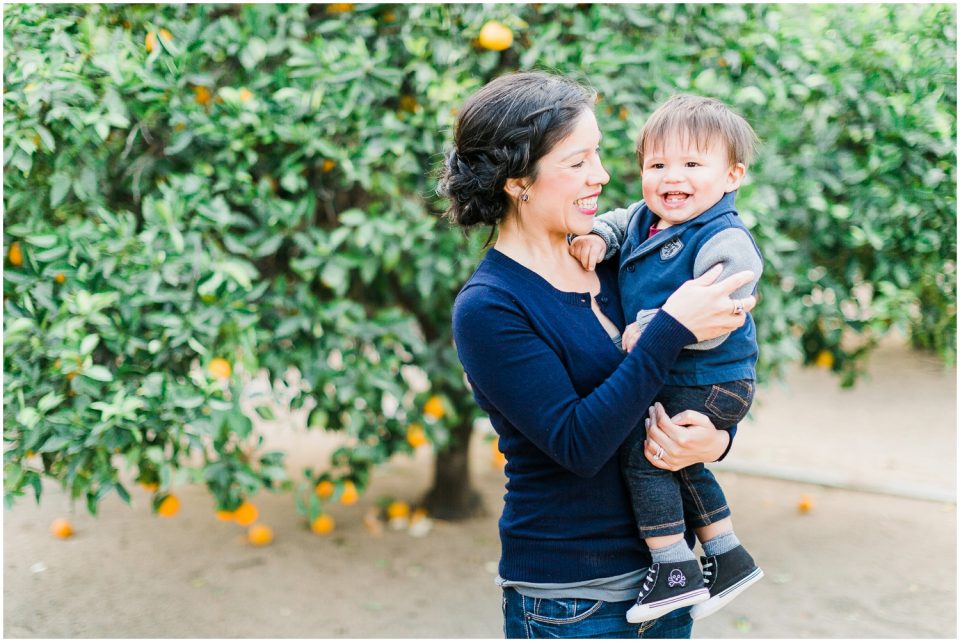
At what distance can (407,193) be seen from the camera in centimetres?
346

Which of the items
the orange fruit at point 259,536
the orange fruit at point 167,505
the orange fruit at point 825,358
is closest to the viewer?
the orange fruit at point 167,505

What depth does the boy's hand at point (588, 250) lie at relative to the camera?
1.92 m

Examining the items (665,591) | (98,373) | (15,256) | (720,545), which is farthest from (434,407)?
(665,591)

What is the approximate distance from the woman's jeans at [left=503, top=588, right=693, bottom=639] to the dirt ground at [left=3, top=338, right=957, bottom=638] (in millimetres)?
1845

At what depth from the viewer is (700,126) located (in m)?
1.88

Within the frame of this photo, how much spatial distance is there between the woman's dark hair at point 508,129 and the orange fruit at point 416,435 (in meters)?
1.73

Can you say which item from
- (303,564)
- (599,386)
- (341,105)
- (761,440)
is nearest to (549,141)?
(599,386)

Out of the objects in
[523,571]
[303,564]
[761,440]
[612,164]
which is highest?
[612,164]

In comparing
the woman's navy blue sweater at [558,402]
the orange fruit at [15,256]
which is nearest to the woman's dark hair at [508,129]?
the woman's navy blue sweater at [558,402]

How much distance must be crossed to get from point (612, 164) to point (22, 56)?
6.06 ft

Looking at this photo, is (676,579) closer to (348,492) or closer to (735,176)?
(735,176)

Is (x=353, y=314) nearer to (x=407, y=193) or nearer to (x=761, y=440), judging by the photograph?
(x=407, y=193)

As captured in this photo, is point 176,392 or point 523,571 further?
point 176,392

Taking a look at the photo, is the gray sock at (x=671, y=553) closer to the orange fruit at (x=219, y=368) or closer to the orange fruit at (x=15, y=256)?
the orange fruit at (x=219, y=368)
